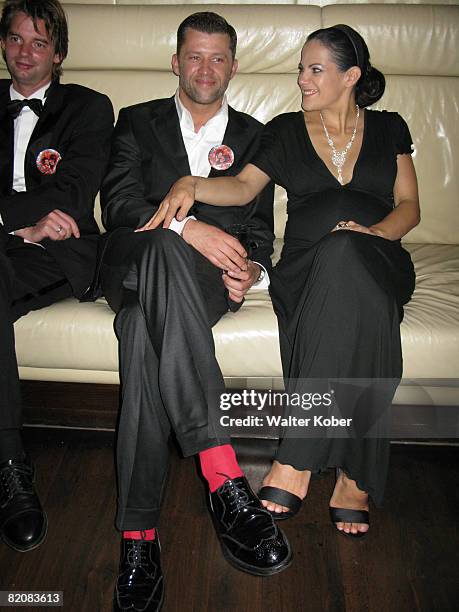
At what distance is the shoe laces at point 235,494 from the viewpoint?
1.34 metres

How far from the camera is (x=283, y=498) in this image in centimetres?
149

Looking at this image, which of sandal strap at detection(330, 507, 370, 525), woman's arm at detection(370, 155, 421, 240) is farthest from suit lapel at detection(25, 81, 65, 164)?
sandal strap at detection(330, 507, 370, 525)

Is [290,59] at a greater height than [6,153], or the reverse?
[290,59]

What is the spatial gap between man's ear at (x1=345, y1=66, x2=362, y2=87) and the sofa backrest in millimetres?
354

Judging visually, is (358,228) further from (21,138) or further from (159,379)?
(21,138)

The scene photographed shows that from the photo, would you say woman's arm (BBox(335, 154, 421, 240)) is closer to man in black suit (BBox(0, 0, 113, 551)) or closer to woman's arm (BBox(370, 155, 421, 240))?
woman's arm (BBox(370, 155, 421, 240))

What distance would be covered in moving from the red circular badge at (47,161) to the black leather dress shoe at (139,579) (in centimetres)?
114

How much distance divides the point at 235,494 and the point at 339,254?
618 millimetres

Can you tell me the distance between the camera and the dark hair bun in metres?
1.85

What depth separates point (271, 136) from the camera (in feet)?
6.04

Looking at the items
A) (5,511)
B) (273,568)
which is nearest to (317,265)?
(273,568)

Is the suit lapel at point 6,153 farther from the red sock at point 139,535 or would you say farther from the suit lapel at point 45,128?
the red sock at point 139,535

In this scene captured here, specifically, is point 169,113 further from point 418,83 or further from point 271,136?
point 418,83

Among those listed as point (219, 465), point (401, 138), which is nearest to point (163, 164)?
point (401, 138)
